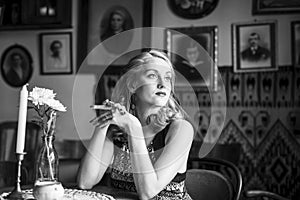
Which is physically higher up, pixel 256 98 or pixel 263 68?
pixel 263 68

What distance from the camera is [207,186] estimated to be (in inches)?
76.9

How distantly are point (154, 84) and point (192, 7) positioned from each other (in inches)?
69.9

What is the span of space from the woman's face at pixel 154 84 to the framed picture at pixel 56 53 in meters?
1.98

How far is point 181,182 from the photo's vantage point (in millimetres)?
1631

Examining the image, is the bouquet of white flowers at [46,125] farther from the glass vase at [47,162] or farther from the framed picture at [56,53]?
the framed picture at [56,53]

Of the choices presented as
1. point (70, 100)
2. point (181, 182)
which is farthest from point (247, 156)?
point (181, 182)

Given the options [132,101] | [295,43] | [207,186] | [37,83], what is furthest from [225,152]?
[37,83]

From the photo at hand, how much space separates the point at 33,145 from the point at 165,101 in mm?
1943

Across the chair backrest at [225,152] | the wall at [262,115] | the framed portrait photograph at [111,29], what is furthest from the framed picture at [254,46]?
the framed portrait photograph at [111,29]

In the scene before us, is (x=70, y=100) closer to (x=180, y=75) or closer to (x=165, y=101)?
(x=180, y=75)

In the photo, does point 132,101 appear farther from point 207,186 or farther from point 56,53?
point 56,53

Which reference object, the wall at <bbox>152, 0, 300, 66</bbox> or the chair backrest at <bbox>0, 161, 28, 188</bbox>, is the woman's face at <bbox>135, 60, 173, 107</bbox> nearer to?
the chair backrest at <bbox>0, 161, 28, 188</bbox>

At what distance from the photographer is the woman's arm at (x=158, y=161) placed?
1.49 meters

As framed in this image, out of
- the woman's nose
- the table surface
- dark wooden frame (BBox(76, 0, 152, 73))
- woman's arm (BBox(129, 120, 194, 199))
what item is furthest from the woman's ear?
dark wooden frame (BBox(76, 0, 152, 73))
